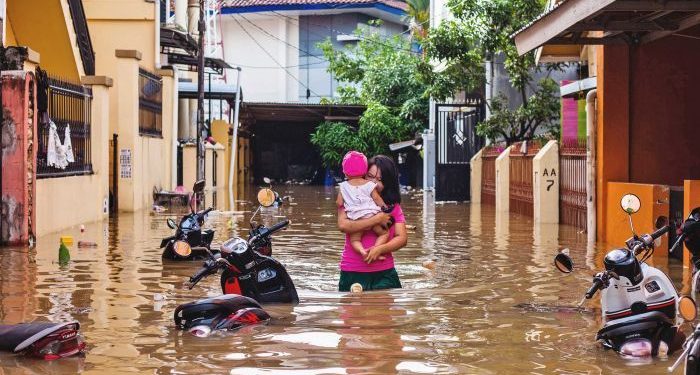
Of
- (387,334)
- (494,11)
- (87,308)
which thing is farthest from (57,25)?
(387,334)

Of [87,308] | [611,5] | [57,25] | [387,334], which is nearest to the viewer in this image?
[387,334]

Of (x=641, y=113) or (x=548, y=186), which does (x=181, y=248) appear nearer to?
(x=641, y=113)

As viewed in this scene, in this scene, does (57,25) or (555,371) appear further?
(57,25)

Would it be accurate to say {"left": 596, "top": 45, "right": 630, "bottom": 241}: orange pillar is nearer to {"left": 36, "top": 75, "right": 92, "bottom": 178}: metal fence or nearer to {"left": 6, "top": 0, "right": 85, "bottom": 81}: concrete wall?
{"left": 36, "top": 75, "right": 92, "bottom": 178}: metal fence

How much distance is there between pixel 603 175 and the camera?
1867 centimetres

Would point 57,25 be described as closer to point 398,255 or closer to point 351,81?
point 398,255

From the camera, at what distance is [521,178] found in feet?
91.5

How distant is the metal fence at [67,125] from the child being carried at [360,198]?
29.5 feet

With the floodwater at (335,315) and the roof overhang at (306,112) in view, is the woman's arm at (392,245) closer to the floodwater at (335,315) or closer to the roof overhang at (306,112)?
the floodwater at (335,315)

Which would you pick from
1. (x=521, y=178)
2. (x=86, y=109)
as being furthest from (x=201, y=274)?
(x=521, y=178)

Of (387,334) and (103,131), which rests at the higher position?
(103,131)

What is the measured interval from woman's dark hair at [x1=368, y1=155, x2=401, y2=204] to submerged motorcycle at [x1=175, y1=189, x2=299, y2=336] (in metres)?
0.98

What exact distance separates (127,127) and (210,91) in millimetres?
15315

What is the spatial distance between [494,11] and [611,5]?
18.0 m
